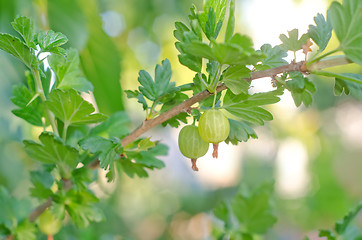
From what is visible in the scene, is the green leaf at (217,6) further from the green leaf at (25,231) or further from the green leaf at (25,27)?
the green leaf at (25,231)

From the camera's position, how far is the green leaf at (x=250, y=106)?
289 millimetres

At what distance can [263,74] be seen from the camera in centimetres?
27

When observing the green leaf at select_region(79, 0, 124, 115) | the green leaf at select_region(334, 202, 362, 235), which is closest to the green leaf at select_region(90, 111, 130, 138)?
the green leaf at select_region(79, 0, 124, 115)

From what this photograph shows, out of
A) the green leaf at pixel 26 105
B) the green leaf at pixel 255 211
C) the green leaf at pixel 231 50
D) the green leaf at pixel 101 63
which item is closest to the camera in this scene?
the green leaf at pixel 231 50

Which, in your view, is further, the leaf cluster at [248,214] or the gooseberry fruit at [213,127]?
the leaf cluster at [248,214]

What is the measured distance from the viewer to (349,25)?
246 mm

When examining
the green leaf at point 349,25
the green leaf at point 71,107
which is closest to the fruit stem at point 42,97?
the green leaf at point 71,107

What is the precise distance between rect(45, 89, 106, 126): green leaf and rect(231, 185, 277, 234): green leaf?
0.23 meters

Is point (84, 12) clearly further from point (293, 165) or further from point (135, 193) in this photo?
point (293, 165)

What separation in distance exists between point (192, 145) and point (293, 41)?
114 mm

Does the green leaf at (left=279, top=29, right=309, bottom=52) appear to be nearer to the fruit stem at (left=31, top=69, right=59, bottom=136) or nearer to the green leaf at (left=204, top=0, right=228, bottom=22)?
the green leaf at (left=204, top=0, right=228, bottom=22)

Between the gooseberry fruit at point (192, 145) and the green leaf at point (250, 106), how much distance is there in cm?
3

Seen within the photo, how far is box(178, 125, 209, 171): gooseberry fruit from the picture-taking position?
284 mm

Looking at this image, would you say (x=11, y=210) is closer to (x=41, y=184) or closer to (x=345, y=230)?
(x=41, y=184)
